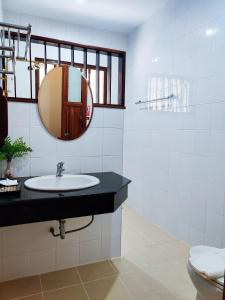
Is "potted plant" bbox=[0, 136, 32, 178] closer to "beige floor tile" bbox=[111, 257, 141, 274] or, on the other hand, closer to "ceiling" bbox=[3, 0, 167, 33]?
"beige floor tile" bbox=[111, 257, 141, 274]

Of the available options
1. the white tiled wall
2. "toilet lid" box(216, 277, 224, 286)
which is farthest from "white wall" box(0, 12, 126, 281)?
"toilet lid" box(216, 277, 224, 286)

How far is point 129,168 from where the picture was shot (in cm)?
341

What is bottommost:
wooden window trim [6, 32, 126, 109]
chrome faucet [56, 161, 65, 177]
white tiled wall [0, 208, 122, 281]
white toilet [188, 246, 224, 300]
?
white tiled wall [0, 208, 122, 281]

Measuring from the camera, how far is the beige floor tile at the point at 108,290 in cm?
159

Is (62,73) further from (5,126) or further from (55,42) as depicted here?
(5,126)

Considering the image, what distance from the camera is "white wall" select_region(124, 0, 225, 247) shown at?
197 centimetres

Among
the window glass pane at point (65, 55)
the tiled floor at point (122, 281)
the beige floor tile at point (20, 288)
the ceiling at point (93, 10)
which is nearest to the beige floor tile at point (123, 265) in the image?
the tiled floor at point (122, 281)

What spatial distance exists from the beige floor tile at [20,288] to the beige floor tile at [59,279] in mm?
50

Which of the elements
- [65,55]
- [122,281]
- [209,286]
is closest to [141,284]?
[122,281]

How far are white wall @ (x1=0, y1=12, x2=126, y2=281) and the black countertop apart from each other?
0.37 meters

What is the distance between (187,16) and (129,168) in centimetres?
199

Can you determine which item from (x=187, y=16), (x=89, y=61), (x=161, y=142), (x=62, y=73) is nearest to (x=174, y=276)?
(x=161, y=142)

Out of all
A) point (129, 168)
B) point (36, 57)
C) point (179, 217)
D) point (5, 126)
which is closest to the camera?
point (5, 126)

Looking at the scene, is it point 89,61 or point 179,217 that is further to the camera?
point 89,61
